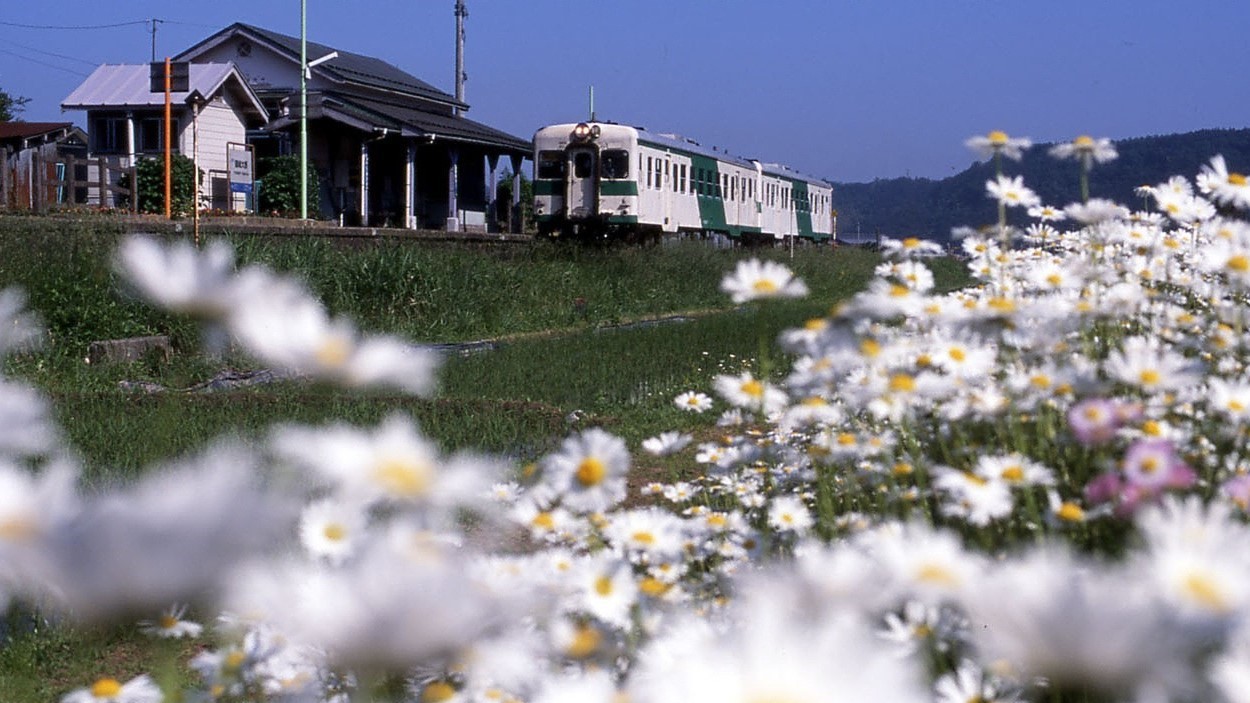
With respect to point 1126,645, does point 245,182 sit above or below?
above

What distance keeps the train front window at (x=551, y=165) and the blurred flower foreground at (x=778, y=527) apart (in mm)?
19178

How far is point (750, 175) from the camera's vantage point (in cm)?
2739

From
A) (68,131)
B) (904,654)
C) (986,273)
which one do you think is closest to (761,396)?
(904,654)

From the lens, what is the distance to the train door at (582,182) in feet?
69.4

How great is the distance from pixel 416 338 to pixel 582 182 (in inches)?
372

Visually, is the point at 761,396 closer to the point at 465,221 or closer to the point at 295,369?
the point at 295,369

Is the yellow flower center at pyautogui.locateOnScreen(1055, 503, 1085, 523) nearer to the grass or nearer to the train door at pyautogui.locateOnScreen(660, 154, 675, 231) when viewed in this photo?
the grass

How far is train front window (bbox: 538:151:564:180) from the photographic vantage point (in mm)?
21938

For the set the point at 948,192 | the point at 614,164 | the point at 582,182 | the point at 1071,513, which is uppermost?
the point at 948,192

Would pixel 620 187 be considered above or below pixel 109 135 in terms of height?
below

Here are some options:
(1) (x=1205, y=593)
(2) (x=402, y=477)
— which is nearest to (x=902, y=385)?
(1) (x=1205, y=593)

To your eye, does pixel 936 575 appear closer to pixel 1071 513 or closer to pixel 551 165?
pixel 1071 513

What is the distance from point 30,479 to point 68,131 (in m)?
33.2

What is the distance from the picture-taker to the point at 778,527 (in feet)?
7.66
